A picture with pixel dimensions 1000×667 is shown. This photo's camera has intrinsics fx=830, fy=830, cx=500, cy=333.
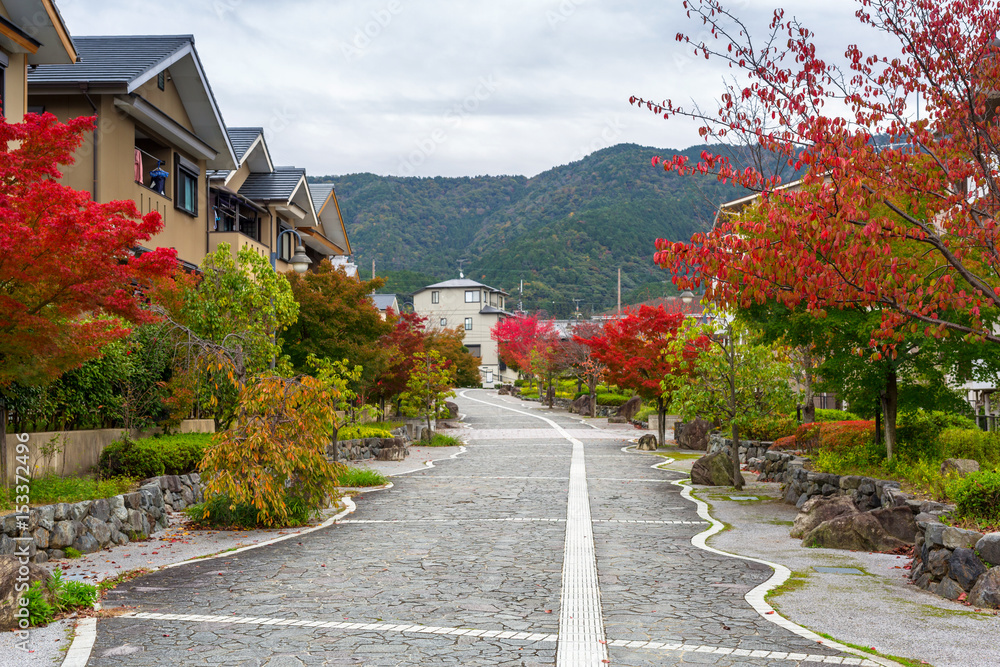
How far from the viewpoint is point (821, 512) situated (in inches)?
519

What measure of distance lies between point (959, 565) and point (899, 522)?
10.8 feet

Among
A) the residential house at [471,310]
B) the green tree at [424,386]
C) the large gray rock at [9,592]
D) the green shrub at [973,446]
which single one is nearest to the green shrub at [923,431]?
the green shrub at [973,446]

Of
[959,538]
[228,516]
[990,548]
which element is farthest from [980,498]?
[228,516]

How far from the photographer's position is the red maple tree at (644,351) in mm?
33469

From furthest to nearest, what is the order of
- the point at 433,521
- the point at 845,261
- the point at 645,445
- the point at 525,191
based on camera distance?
1. the point at 525,191
2. the point at 645,445
3. the point at 433,521
4. the point at 845,261

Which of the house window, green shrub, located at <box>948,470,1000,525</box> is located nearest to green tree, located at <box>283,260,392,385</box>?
the house window

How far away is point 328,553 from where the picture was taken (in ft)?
38.0

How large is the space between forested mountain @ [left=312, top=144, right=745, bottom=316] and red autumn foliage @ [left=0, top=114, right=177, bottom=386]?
72.3 meters

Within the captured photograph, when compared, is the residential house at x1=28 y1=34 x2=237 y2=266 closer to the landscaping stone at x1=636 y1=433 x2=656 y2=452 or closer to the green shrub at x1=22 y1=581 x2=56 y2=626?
the green shrub at x1=22 y1=581 x2=56 y2=626

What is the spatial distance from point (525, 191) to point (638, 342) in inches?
3619

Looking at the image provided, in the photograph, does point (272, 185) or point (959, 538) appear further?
point (272, 185)

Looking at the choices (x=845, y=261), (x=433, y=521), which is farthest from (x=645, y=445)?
(x=845, y=261)

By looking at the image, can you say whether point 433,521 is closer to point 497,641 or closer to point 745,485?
point 497,641

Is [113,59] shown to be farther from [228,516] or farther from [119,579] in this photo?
[119,579]
